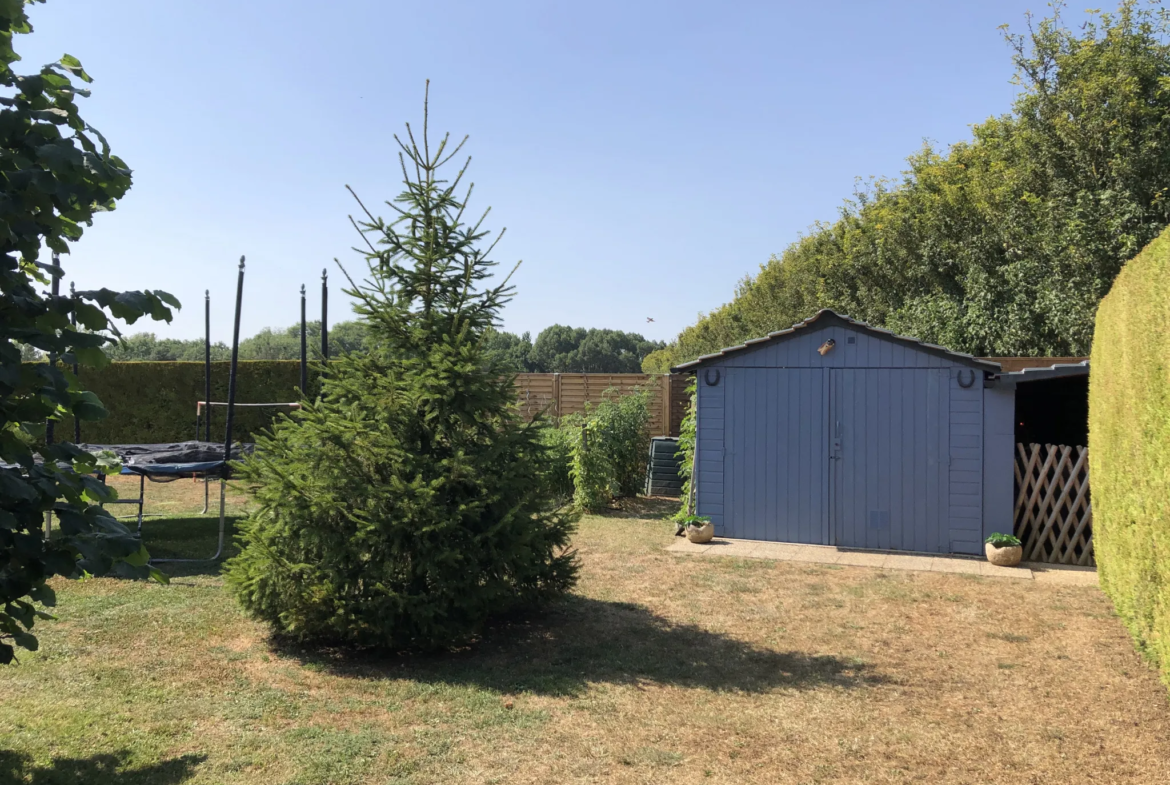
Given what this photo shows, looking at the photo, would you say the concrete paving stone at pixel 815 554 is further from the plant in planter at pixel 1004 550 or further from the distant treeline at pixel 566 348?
the distant treeline at pixel 566 348

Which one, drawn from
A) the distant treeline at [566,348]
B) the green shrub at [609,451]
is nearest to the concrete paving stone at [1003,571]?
the green shrub at [609,451]

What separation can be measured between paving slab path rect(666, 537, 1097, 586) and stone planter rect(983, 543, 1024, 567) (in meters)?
0.08

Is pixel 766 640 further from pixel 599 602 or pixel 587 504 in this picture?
pixel 587 504

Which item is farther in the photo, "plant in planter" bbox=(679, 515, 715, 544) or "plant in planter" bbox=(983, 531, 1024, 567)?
"plant in planter" bbox=(679, 515, 715, 544)

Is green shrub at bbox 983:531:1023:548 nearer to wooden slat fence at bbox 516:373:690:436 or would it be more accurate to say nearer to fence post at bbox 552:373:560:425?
wooden slat fence at bbox 516:373:690:436

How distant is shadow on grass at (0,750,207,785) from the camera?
3.66 m

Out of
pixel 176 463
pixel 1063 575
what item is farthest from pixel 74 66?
pixel 1063 575

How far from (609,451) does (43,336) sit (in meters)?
11.4

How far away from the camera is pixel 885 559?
363 inches

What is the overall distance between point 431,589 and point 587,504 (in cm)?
766

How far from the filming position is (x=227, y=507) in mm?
12219

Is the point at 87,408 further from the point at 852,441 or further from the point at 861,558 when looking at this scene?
the point at 852,441

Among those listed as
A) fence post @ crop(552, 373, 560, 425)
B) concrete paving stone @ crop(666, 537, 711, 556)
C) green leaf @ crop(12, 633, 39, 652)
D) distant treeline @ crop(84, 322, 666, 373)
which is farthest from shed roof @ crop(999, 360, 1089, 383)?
distant treeline @ crop(84, 322, 666, 373)

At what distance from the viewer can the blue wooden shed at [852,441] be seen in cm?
932
